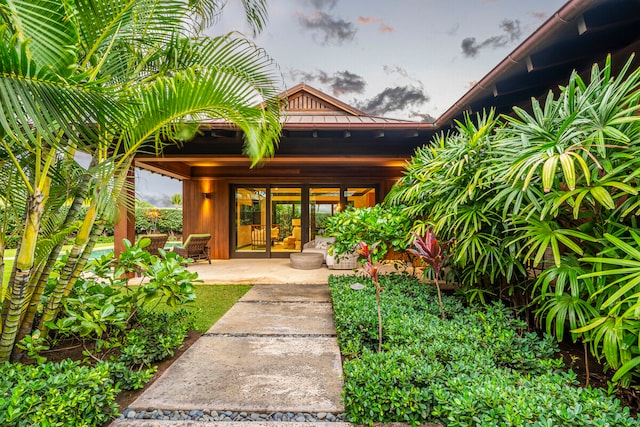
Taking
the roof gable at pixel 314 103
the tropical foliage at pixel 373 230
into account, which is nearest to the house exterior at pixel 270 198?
the roof gable at pixel 314 103

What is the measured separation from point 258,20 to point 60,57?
6.27 feet

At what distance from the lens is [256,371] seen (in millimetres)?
2152

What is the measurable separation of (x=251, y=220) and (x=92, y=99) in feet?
25.5

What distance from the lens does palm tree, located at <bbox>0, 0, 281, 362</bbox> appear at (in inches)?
46.6

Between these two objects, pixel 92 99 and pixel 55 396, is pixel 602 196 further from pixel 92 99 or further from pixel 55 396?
pixel 55 396

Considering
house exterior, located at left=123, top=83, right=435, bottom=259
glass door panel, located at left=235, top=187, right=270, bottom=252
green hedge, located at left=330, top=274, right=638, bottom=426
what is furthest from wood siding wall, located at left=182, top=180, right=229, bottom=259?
green hedge, located at left=330, top=274, right=638, bottom=426

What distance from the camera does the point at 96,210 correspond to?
82.0 inches

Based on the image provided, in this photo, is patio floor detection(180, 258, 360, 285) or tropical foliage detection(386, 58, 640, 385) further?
patio floor detection(180, 258, 360, 285)

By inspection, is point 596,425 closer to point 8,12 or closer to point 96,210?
point 96,210

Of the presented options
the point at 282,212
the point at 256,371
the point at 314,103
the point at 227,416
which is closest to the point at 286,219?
the point at 282,212

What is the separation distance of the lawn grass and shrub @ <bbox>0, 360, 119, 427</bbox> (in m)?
1.29

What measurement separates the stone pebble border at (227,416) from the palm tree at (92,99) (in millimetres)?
1050

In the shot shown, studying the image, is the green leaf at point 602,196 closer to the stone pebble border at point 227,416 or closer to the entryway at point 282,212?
the stone pebble border at point 227,416

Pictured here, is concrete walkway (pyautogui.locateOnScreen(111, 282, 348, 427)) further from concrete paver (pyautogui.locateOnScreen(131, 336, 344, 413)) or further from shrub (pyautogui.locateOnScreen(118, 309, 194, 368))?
shrub (pyautogui.locateOnScreen(118, 309, 194, 368))
